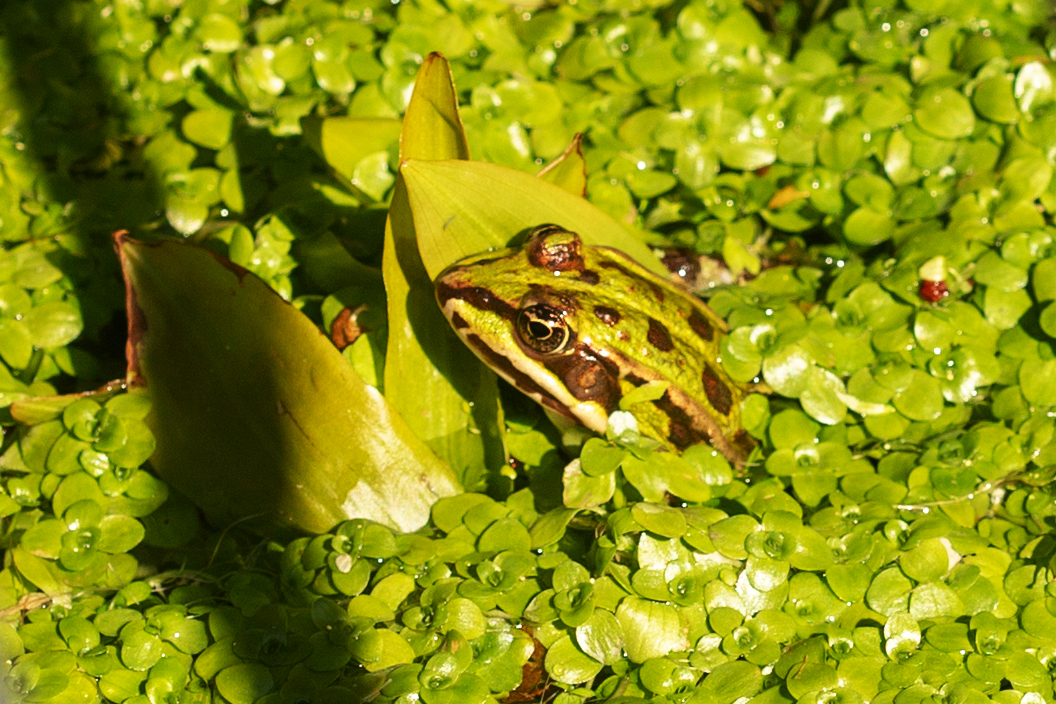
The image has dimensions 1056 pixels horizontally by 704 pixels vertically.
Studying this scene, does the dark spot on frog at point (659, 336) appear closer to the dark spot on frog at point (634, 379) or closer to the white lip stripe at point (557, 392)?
the dark spot on frog at point (634, 379)

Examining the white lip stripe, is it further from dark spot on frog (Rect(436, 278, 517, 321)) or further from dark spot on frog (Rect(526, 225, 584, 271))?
dark spot on frog (Rect(526, 225, 584, 271))

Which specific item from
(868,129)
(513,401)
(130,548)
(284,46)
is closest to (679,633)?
(513,401)

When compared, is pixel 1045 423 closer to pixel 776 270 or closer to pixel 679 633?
pixel 776 270

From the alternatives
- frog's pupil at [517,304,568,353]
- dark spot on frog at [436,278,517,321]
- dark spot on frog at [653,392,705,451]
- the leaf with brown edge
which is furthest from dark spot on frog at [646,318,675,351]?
the leaf with brown edge

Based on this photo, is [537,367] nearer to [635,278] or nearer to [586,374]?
[586,374]

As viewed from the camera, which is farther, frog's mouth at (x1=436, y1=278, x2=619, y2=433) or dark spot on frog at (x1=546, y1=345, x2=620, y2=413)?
dark spot on frog at (x1=546, y1=345, x2=620, y2=413)

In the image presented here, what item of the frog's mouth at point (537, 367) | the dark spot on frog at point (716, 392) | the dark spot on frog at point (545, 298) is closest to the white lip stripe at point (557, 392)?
the frog's mouth at point (537, 367)
